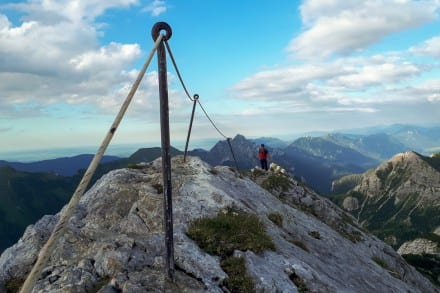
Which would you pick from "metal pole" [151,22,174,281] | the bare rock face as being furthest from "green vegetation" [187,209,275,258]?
"metal pole" [151,22,174,281]

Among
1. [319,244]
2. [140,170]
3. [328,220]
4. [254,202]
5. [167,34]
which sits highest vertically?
[167,34]

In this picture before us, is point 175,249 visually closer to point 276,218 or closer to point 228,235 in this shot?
point 228,235

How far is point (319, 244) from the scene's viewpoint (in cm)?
2152

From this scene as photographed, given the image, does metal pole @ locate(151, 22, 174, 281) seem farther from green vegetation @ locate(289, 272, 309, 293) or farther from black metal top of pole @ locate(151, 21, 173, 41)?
green vegetation @ locate(289, 272, 309, 293)

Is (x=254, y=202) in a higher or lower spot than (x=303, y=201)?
higher

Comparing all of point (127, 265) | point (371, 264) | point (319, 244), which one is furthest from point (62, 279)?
point (371, 264)

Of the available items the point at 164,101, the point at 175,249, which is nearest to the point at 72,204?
the point at 164,101

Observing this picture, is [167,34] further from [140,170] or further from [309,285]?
[140,170]

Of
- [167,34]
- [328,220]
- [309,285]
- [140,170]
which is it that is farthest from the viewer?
[328,220]

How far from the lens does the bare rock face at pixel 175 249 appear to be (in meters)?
11.8

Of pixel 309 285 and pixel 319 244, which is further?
pixel 319 244

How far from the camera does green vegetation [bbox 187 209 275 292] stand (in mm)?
12445

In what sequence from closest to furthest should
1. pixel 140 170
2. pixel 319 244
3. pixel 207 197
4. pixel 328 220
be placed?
pixel 207 197 → pixel 319 244 → pixel 140 170 → pixel 328 220

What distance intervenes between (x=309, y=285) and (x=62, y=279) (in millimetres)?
8909
